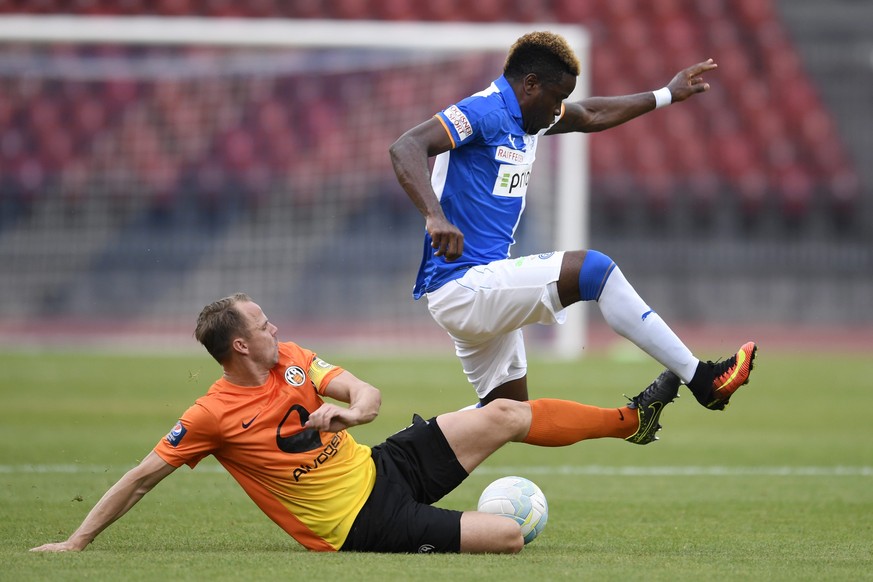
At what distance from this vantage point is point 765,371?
15.7 metres

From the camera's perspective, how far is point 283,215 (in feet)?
55.9

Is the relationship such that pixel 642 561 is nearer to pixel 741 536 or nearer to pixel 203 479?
pixel 741 536

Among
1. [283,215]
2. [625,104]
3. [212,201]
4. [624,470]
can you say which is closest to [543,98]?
[625,104]

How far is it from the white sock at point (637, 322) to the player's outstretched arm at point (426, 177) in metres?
0.76

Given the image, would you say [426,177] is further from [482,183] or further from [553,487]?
[553,487]

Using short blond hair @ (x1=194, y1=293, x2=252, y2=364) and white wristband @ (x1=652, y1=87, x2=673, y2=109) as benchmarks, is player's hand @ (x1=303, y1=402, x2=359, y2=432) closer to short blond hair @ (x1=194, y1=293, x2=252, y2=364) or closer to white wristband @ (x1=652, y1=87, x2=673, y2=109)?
short blond hair @ (x1=194, y1=293, x2=252, y2=364)

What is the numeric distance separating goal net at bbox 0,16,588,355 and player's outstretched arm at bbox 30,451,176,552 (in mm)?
11254

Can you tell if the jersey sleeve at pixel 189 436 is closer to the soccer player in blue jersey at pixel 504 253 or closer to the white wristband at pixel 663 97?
the soccer player in blue jersey at pixel 504 253

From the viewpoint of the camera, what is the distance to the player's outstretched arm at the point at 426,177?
549cm

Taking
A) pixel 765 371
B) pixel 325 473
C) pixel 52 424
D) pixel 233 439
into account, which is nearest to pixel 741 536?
pixel 325 473

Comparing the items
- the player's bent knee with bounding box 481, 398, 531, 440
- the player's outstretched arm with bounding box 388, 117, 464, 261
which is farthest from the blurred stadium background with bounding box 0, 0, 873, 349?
the player's bent knee with bounding box 481, 398, 531, 440

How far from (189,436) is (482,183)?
1926 mm

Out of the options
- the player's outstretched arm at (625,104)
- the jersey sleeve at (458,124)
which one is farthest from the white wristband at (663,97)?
the jersey sleeve at (458,124)

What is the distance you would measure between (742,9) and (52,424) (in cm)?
1640
